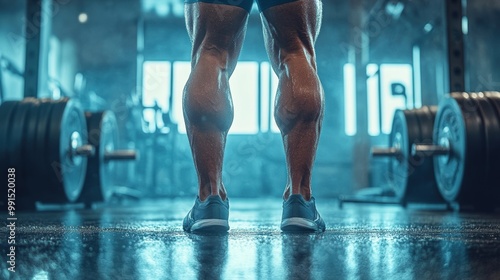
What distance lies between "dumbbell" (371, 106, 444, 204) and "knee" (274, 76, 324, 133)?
5.46 feet

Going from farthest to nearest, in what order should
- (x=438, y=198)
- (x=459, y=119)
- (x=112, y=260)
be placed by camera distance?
(x=438, y=198), (x=459, y=119), (x=112, y=260)

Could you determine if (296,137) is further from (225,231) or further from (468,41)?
(468,41)

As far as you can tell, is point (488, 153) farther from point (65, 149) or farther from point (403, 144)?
point (65, 149)

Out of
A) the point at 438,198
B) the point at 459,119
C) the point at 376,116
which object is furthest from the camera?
the point at 376,116

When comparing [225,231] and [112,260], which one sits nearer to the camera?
[112,260]

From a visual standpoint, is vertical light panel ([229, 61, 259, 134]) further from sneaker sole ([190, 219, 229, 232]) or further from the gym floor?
the gym floor

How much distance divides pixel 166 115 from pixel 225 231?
5.58 meters

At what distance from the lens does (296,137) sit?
42.3 inches

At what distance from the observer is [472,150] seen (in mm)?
2143

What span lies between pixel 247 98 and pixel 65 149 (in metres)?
6.61

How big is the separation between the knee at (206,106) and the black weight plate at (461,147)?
141 cm

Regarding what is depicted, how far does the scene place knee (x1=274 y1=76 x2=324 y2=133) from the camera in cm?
105

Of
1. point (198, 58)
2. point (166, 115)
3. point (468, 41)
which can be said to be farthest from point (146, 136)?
point (198, 58)

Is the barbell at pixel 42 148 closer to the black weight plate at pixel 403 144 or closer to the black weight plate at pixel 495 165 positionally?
the black weight plate at pixel 403 144
